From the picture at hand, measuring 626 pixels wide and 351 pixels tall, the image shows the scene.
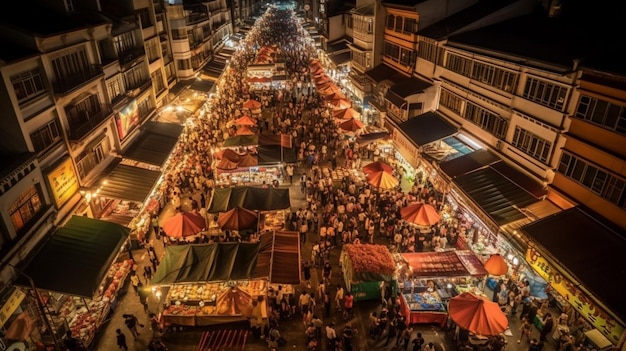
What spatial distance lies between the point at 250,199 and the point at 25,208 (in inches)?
412

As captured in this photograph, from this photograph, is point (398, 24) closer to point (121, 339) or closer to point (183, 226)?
point (183, 226)

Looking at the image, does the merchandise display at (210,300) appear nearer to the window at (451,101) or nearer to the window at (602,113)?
the window at (602,113)

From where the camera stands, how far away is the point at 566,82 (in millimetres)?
16312

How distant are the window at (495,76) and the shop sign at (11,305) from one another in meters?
23.4

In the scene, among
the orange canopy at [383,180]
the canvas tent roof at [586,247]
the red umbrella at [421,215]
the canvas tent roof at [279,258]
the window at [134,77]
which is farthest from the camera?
the window at [134,77]

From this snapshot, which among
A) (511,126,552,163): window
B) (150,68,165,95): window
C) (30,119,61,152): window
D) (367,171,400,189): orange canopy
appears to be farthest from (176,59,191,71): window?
(511,126,552,163): window

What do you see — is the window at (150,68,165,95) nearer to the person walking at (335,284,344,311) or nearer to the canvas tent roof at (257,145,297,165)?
the canvas tent roof at (257,145,297,165)

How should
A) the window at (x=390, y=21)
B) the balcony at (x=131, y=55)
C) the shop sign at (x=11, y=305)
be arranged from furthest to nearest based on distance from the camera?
the window at (x=390, y=21) < the balcony at (x=131, y=55) < the shop sign at (x=11, y=305)

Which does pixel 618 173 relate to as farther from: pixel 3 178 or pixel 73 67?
pixel 73 67

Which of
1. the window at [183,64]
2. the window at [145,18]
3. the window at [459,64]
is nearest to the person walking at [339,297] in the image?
the window at [459,64]

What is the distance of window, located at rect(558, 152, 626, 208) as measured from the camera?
14.4 m

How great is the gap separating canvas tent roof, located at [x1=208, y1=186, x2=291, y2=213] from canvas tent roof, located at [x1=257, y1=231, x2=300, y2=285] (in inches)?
123

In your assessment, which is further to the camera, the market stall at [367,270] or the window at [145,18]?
the window at [145,18]

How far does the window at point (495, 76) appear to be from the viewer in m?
20.0
